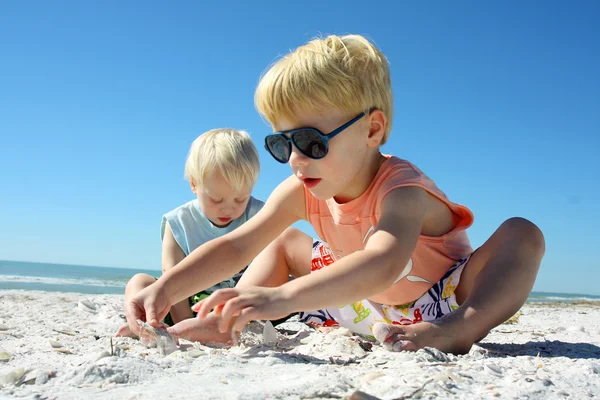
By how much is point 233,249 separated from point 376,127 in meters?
0.97

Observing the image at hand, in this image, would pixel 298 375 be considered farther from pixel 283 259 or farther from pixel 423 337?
pixel 283 259

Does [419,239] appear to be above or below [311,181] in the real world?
below

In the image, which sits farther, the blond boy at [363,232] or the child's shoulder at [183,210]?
the child's shoulder at [183,210]

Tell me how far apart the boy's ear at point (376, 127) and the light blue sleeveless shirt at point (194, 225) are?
1829 millimetres

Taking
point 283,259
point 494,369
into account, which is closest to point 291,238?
point 283,259

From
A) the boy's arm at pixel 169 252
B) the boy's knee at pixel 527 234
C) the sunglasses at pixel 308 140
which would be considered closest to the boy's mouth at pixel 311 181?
the sunglasses at pixel 308 140

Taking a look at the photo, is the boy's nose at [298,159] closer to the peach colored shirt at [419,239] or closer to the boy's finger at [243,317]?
the peach colored shirt at [419,239]

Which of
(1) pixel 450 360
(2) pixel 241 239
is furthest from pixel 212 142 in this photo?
(1) pixel 450 360

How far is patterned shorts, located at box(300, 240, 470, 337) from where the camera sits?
2.76m

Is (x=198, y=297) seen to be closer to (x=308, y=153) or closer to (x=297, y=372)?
(x=308, y=153)

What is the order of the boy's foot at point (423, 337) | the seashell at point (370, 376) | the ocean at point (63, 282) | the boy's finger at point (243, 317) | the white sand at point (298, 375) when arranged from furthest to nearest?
the ocean at point (63, 282), the boy's foot at point (423, 337), the boy's finger at point (243, 317), the seashell at point (370, 376), the white sand at point (298, 375)

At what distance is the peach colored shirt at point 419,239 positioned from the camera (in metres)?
2.61

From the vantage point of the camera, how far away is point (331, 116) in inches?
99.1

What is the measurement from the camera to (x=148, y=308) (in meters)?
2.42
